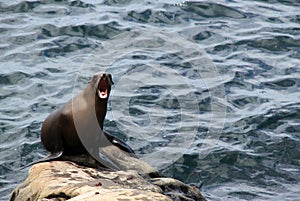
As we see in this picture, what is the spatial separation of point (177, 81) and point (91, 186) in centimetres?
555

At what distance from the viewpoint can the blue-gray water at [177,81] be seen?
9.22 meters

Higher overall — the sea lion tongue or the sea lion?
the sea lion tongue

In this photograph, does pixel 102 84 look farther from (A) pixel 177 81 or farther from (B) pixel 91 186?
(A) pixel 177 81

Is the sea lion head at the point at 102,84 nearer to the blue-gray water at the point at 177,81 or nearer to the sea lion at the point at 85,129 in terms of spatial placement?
the sea lion at the point at 85,129

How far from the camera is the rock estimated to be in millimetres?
5570

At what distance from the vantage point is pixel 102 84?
26.0 ft

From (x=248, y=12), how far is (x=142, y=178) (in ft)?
24.7

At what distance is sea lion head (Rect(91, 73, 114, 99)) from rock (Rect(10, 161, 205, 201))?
3.51 feet

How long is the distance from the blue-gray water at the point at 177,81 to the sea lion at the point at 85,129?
3.76ft

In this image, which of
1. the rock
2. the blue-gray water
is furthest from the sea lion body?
the blue-gray water

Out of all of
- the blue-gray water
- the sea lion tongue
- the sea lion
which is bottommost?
the blue-gray water

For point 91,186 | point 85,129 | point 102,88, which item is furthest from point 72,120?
point 91,186

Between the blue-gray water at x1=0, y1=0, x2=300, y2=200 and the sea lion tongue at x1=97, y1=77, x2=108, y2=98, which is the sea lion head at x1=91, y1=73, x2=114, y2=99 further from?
the blue-gray water at x1=0, y1=0, x2=300, y2=200

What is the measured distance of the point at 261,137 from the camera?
9.80 m
